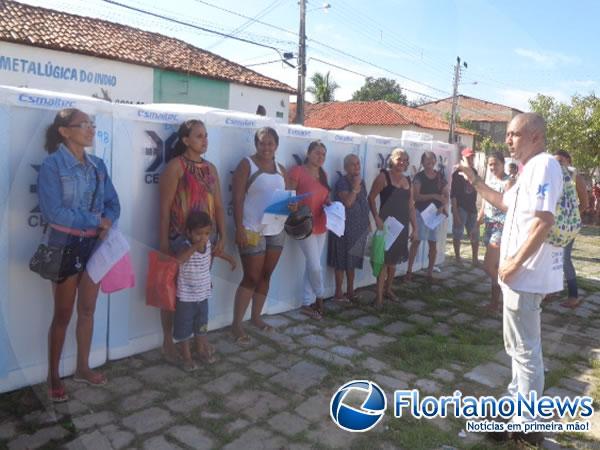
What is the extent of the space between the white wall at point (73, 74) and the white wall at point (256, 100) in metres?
4.47

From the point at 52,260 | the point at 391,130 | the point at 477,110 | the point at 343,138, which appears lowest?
the point at 52,260

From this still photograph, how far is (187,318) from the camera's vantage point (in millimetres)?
3961

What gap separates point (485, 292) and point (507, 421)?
12.6ft

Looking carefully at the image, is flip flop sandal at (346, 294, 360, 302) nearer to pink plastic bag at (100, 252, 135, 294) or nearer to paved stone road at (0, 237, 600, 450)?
paved stone road at (0, 237, 600, 450)

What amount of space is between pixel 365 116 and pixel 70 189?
3765cm

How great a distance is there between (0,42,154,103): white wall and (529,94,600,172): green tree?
16.4m

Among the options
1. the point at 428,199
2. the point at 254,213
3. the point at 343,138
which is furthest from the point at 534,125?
the point at 428,199

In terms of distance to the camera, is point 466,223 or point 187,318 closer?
point 187,318

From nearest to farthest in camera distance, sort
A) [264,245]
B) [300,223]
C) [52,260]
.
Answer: [52,260] → [264,245] → [300,223]

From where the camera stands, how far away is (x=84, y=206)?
10.9 feet

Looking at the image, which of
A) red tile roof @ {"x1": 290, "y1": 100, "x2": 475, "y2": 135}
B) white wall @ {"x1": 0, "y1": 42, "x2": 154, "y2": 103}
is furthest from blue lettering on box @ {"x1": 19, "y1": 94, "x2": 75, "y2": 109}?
red tile roof @ {"x1": 290, "y1": 100, "x2": 475, "y2": 135}

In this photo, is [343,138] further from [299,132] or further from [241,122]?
[241,122]

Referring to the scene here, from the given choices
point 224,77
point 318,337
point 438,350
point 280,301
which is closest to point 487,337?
point 438,350

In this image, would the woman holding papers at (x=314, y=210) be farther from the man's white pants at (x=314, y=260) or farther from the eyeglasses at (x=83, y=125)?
the eyeglasses at (x=83, y=125)
